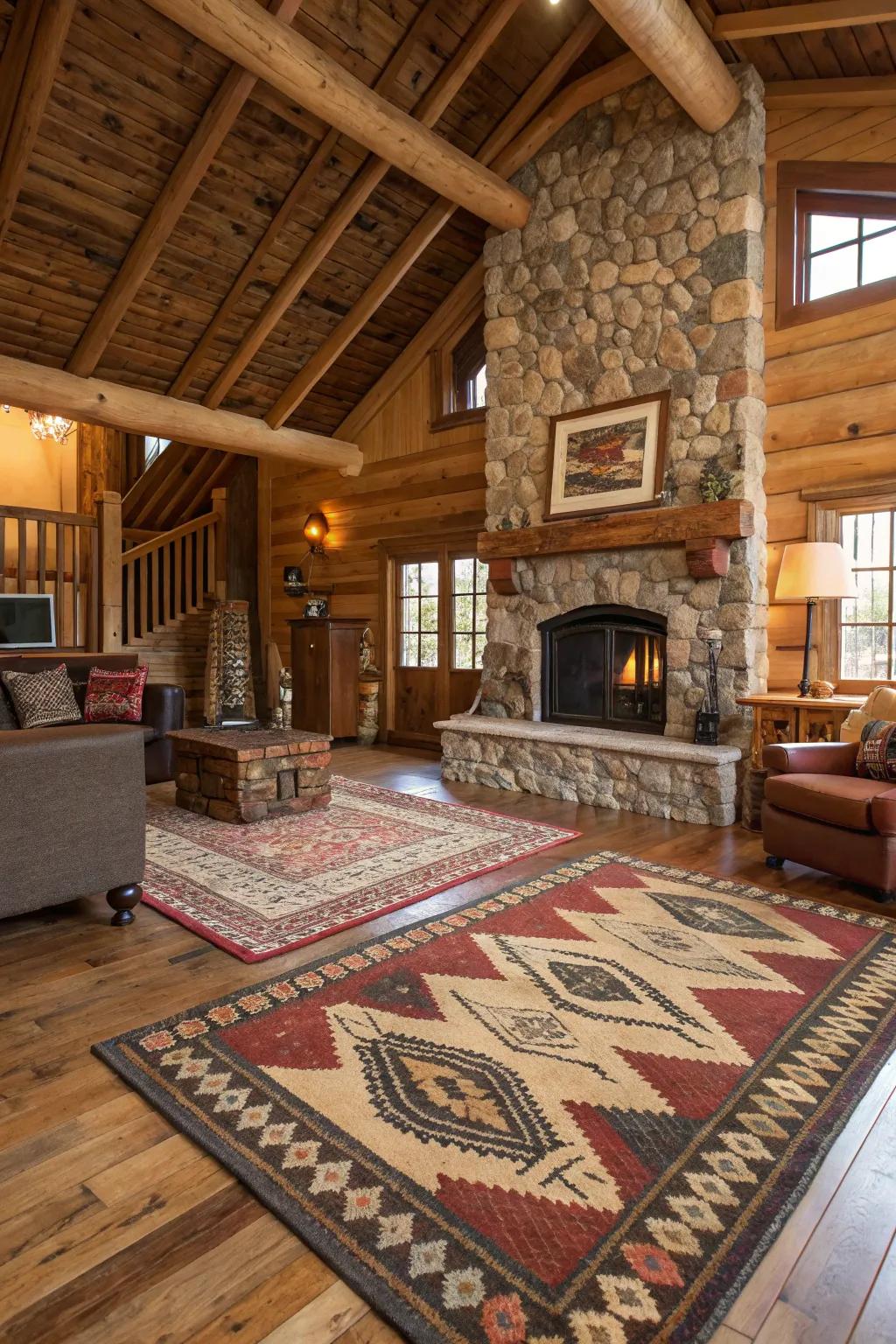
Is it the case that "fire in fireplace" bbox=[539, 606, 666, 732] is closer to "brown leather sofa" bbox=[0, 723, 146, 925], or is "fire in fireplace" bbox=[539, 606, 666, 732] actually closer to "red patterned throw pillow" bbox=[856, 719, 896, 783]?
"red patterned throw pillow" bbox=[856, 719, 896, 783]

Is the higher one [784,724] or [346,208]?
[346,208]

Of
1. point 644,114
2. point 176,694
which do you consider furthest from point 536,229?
point 176,694

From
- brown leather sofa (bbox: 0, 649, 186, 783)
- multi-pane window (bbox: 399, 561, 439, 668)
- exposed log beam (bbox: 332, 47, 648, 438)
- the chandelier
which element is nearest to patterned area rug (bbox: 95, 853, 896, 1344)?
brown leather sofa (bbox: 0, 649, 186, 783)

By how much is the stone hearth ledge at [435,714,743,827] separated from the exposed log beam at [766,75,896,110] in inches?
146

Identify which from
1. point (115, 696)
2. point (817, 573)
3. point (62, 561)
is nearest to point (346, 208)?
point (62, 561)

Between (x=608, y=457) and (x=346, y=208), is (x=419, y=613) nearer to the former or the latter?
(x=608, y=457)

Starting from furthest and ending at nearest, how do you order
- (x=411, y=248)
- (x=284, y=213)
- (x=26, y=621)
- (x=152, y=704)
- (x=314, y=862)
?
(x=26, y=621), (x=411, y=248), (x=284, y=213), (x=152, y=704), (x=314, y=862)

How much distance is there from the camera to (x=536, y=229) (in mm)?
5781

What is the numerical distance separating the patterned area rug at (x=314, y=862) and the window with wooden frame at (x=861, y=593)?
6.48 ft

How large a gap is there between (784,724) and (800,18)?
3.66m

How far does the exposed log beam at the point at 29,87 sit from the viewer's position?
3.93m

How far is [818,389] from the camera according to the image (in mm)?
4660

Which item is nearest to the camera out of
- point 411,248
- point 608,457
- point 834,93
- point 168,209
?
point 834,93

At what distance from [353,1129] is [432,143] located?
5.57m
